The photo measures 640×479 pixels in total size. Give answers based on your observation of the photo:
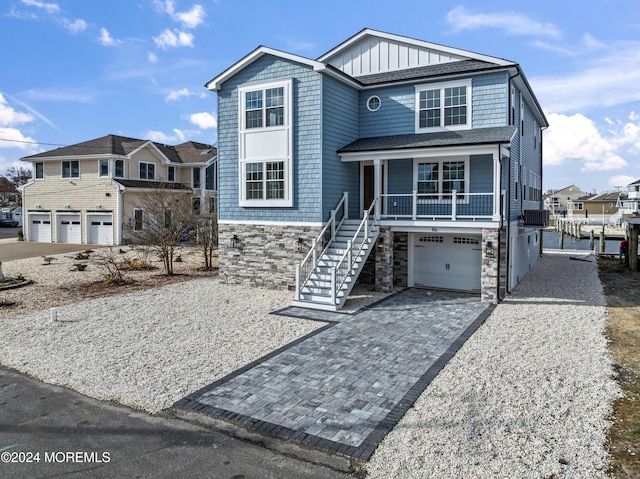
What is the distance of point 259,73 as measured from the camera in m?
16.1

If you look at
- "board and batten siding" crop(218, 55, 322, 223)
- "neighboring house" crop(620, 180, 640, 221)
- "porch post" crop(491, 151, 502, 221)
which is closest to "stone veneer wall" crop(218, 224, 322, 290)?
"board and batten siding" crop(218, 55, 322, 223)

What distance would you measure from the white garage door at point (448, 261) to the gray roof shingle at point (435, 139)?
3.28 meters

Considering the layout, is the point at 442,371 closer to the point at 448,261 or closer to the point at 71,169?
the point at 448,261

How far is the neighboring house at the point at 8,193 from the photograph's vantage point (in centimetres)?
6581

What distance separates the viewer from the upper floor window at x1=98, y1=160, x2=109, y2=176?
32094mm

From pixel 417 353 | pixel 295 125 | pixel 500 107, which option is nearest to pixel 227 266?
pixel 295 125

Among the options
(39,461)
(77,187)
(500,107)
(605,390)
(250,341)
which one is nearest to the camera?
(39,461)

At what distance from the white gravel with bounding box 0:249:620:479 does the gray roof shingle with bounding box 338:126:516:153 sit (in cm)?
501

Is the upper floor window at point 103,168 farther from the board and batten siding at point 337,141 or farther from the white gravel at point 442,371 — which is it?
the board and batten siding at point 337,141

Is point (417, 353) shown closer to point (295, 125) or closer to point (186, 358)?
point (186, 358)

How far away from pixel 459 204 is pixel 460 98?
3635mm

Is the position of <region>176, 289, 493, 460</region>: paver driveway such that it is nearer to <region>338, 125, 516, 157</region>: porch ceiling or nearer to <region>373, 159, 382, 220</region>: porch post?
<region>373, 159, 382, 220</region>: porch post

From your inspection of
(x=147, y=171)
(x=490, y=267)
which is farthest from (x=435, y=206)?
(x=147, y=171)

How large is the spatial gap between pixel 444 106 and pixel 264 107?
6.22 metres
